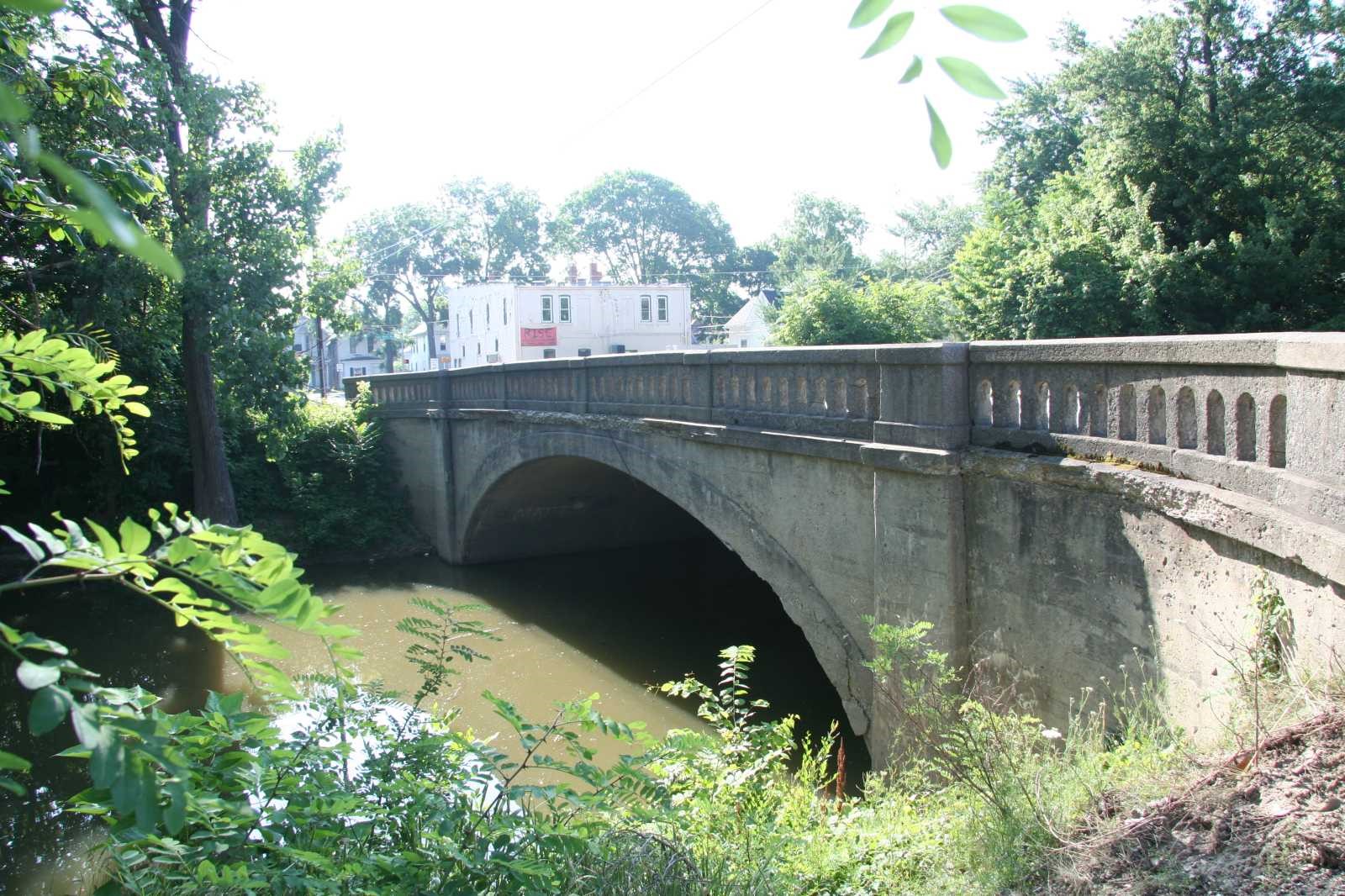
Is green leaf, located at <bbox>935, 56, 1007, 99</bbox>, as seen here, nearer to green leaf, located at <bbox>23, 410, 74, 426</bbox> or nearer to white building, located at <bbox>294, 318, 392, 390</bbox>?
green leaf, located at <bbox>23, 410, 74, 426</bbox>

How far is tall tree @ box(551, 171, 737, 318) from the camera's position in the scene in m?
69.5

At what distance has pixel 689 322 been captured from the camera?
153 ft

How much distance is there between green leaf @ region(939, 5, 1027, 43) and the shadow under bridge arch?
6665 mm

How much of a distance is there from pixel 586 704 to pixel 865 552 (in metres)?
3.88

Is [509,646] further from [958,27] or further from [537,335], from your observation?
[537,335]

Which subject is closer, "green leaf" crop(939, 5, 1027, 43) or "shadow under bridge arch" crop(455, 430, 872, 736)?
"green leaf" crop(939, 5, 1027, 43)

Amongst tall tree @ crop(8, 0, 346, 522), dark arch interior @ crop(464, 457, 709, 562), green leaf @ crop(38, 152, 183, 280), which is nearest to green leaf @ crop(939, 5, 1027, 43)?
green leaf @ crop(38, 152, 183, 280)

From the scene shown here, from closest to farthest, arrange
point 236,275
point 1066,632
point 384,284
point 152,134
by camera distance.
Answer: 1. point 1066,632
2. point 152,134
3. point 236,275
4. point 384,284

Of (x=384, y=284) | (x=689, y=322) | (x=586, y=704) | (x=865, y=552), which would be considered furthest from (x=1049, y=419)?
(x=384, y=284)

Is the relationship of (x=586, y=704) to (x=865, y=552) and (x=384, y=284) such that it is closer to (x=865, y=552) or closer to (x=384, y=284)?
(x=865, y=552)

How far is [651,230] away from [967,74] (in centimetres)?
7038

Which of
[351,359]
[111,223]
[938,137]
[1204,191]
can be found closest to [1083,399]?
[938,137]

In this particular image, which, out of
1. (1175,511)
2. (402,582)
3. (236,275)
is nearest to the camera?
(1175,511)

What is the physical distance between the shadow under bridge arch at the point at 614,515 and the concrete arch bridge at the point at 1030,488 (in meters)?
0.04
